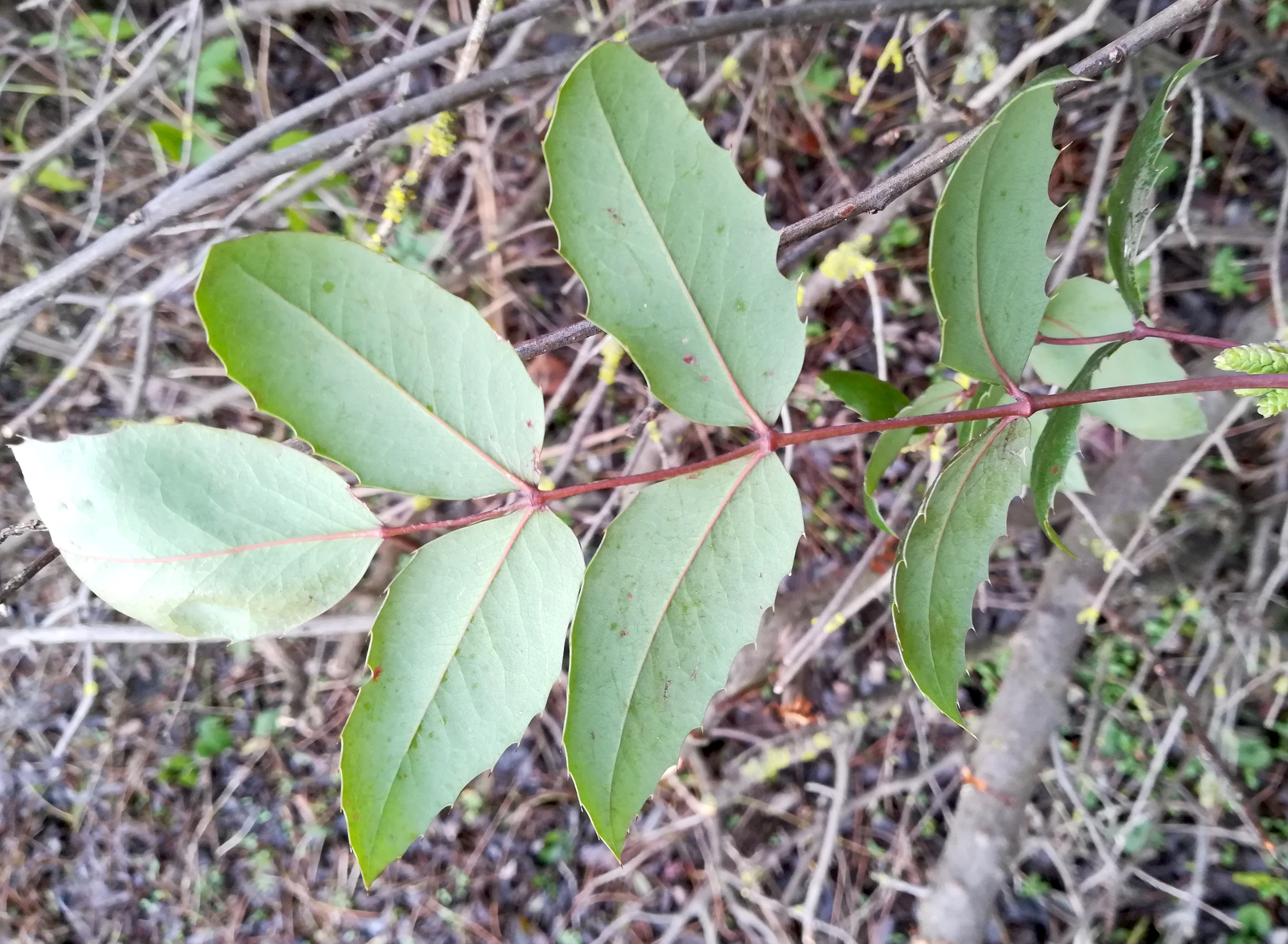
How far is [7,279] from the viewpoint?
2.19 metres

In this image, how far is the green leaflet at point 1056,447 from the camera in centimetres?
72

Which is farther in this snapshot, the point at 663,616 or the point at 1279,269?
the point at 1279,269

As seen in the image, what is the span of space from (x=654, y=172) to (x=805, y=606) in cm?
130

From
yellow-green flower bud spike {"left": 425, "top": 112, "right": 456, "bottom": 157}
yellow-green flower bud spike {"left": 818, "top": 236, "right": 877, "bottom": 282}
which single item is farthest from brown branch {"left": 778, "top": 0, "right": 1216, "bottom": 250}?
yellow-green flower bud spike {"left": 425, "top": 112, "right": 456, "bottom": 157}

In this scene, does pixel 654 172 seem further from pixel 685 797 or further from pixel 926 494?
pixel 685 797

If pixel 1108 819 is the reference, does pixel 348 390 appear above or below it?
above

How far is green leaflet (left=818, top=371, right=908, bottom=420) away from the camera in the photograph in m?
0.91

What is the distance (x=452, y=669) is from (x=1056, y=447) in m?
0.58

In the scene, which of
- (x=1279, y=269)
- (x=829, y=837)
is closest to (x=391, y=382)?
(x=829, y=837)

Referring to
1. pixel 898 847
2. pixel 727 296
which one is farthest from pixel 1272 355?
pixel 898 847

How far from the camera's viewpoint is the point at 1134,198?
73 centimetres

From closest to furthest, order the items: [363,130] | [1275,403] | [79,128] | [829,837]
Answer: [1275,403]
[363,130]
[79,128]
[829,837]

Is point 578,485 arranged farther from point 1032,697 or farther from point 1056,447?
point 1032,697

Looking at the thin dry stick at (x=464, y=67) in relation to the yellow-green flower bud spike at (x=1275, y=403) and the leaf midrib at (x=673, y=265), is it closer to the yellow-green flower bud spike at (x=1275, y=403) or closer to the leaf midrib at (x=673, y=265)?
the leaf midrib at (x=673, y=265)
